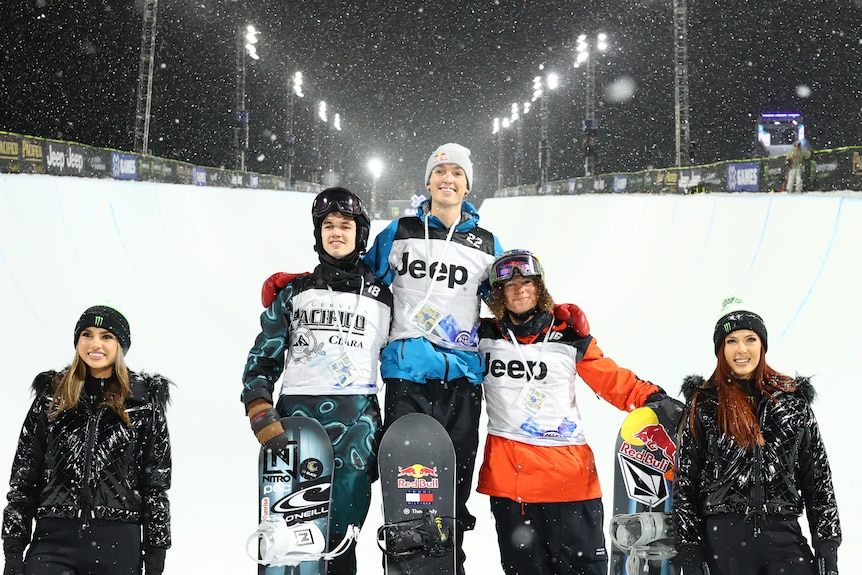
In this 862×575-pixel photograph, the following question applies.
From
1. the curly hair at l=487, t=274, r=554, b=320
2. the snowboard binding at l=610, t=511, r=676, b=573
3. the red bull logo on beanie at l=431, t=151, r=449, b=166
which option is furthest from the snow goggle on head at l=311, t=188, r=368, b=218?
the snowboard binding at l=610, t=511, r=676, b=573

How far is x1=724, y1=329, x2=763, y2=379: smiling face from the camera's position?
2.69 m

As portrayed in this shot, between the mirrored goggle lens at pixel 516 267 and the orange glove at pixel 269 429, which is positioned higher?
the mirrored goggle lens at pixel 516 267

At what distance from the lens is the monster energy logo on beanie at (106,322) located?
2711 millimetres

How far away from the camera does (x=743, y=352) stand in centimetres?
270

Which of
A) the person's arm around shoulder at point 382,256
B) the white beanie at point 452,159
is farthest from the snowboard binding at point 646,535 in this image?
the white beanie at point 452,159

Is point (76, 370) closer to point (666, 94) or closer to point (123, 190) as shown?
point (123, 190)

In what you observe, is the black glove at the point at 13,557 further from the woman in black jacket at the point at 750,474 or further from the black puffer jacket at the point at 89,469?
the woman in black jacket at the point at 750,474

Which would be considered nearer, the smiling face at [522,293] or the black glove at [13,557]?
the black glove at [13,557]

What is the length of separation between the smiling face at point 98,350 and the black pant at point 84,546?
1.56ft

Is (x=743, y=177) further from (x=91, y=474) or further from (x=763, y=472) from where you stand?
(x=91, y=474)

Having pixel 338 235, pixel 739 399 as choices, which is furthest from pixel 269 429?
pixel 739 399

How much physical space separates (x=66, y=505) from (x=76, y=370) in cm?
42

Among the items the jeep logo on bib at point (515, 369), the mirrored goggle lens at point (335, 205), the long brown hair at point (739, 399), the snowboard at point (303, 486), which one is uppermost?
the mirrored goggle lens at point (335, 205)

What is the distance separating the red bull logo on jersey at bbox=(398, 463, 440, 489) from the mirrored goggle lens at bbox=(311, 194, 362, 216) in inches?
40.3
